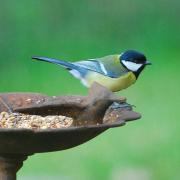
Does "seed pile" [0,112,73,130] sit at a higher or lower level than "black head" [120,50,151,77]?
higher

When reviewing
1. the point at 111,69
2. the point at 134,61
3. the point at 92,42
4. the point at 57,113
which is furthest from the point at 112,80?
the point at 57,113

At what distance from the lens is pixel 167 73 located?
3.50 m

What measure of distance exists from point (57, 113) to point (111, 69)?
0.77 m

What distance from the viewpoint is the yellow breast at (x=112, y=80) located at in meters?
3.20

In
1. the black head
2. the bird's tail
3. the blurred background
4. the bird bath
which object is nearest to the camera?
the bird bath

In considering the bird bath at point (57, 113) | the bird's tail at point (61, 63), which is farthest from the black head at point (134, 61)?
the bird bath at point (57, 113)

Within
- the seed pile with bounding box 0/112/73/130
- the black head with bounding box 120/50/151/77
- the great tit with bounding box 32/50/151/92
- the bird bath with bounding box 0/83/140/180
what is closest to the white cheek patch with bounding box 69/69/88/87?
the great tit with bounding box 32/50/151/92

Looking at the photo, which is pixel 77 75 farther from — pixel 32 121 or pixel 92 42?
pixel 32 121

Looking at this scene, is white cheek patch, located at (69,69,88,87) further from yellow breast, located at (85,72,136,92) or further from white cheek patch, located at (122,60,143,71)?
white cheek patch, located at (122,60,143,71)

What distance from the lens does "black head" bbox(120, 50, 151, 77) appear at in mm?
3303

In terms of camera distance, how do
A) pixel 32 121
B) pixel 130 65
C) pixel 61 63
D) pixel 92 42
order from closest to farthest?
pixel 32 121, pixel 61 63, pixel 130 65, pixel 92 42

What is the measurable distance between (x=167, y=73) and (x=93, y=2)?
1.38ft

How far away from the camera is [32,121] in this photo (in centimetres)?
247

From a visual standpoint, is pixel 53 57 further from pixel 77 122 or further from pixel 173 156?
pixel 77 122
